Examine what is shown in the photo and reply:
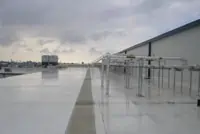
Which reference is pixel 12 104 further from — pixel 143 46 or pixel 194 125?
pixel 143 46

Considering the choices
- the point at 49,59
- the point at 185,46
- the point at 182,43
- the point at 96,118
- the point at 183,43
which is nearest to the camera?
the point at 96,118

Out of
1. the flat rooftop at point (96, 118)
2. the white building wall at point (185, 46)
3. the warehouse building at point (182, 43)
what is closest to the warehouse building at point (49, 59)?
the warehouse building at point (182, 43)

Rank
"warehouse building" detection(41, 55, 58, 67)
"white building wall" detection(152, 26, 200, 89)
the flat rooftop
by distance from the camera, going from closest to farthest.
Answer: the flat rooftop → "white building wall" detection(152, 26, 200, 89) → "warehouse building" detection(41, 55, 58, 67)

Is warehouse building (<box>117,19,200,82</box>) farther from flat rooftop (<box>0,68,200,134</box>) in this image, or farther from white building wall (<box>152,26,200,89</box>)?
flat rooftop (<box>0,68,200,134</box>)

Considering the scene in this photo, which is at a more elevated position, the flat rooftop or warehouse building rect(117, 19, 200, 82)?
warehouse building rect(117, 19, 200, 82)

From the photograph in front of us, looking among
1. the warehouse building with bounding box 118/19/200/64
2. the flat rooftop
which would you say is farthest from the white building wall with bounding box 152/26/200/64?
the flat rooftop

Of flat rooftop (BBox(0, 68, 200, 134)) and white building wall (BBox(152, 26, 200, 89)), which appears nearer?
flat rooftop (BBox(0, 68, 200, 134))

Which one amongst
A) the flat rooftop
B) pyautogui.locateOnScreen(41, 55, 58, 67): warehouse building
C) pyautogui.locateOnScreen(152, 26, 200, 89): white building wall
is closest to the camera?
the flat rooftop

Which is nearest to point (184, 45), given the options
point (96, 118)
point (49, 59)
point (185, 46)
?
point (185, 46)

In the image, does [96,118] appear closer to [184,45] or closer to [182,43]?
[184,45]

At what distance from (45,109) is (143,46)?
454 inches

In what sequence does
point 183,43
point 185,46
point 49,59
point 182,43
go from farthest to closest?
point 49,59
point 182,43
point 183,43
point 185,46

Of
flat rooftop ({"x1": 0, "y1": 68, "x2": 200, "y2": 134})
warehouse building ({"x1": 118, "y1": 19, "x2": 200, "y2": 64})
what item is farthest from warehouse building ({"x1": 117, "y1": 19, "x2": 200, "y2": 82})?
flat rooftop ({"x1": 0, "y1": 68, "x2": 200, "y2": 134})

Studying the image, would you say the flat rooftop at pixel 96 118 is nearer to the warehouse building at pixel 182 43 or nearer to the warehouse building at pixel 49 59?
the warehouse building at pixel 182 43
